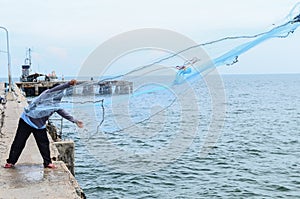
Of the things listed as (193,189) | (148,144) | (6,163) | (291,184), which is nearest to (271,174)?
(291,184)

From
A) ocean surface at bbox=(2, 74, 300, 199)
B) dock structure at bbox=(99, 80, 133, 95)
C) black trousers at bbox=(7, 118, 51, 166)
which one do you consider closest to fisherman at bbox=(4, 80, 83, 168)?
black trousers at bbox=(7, 118, 51, 166)

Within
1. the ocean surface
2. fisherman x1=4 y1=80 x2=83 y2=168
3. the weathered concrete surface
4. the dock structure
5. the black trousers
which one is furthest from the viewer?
the ocean surface

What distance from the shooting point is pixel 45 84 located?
57.7 meters

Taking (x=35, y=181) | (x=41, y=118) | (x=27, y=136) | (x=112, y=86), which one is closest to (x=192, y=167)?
(x=112, y=86)

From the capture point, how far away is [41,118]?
7809 mm

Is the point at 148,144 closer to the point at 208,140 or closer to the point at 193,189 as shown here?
the point at 208,140

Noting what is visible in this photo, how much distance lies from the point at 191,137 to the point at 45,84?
126 ft

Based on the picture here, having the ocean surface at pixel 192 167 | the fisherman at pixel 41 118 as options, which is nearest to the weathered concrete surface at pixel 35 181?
the fisherman at pixel 41 118

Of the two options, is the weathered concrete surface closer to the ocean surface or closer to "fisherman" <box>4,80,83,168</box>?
"fisherman" <box>4,80,83,168</box>

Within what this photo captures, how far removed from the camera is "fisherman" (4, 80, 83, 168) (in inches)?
301

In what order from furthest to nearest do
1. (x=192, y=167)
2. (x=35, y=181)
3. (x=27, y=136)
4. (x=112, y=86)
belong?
(x=192, y=167) < (x=112, y=86) < (x=27, y=136) < (x=35, y=181)

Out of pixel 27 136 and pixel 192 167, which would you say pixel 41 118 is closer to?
pixel 27 136

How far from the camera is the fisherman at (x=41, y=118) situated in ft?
25.1

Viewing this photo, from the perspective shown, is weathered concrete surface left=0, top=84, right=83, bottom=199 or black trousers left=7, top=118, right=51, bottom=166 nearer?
weathered concrete surface left=0, top=84, right=83, bottom=199
